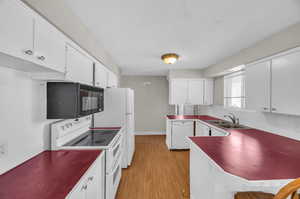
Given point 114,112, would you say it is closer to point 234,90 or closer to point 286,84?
point 286,84

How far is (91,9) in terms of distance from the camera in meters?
1.47

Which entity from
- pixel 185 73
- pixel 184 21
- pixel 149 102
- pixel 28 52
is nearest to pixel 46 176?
pixel 28 52

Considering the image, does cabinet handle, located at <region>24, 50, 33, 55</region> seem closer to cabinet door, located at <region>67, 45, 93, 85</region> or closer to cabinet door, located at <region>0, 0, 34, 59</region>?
cabinet door, located at <region>0, 0, 34, 59</region>

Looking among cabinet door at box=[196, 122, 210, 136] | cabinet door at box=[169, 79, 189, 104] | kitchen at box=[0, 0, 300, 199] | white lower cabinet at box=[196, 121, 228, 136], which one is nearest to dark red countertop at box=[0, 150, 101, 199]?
kitchen at box=[0, 0, 300, 199]

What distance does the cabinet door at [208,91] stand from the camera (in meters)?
4.27

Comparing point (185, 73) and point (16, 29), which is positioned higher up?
point (185, 73)

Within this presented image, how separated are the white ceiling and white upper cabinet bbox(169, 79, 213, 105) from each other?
180 cm

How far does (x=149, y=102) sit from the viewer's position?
5457 mm

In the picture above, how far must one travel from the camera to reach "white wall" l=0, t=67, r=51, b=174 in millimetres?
1045

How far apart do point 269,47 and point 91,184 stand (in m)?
2.94

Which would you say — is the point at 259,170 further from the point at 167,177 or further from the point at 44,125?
the point at 44,125

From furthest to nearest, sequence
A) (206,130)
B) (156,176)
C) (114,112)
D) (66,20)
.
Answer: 1. (206,130)
2. (114,112)
3. (156,176)
4. (66,20)

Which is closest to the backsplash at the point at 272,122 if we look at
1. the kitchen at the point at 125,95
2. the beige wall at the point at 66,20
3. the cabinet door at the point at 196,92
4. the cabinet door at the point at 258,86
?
the kitchen at the point at 125,95

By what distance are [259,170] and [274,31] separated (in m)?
1.94
